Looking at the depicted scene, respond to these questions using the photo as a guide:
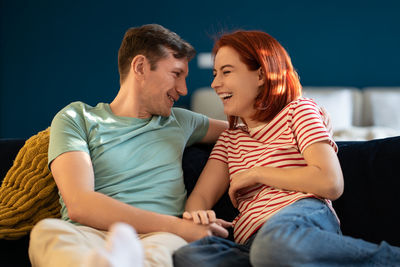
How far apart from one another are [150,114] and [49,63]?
2615 millimetres

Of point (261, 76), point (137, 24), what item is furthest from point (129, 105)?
point (137, 24)

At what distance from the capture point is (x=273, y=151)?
1360 millimetres

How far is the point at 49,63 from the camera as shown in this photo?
3.89 meters

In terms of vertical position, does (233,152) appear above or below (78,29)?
below

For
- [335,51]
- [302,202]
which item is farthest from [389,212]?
[335,51]

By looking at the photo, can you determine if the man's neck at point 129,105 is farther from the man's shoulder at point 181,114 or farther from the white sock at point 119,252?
the white sock at point 119,252

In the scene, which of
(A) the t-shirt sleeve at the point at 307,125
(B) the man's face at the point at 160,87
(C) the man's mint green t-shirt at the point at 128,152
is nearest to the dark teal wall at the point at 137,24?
(B) the man's face at the point at 160,87

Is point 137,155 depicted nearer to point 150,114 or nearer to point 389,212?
point 150,114

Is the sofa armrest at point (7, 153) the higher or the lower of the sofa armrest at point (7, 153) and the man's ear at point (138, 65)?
the lower

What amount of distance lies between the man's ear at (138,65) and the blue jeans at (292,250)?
701 mm

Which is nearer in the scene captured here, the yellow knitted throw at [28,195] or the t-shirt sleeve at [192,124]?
the yellow knitted throw at [28,195]

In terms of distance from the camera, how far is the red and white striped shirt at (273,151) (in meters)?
1.28

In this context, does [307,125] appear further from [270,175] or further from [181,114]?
[181,114]

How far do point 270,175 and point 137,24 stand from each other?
284 centimetres
